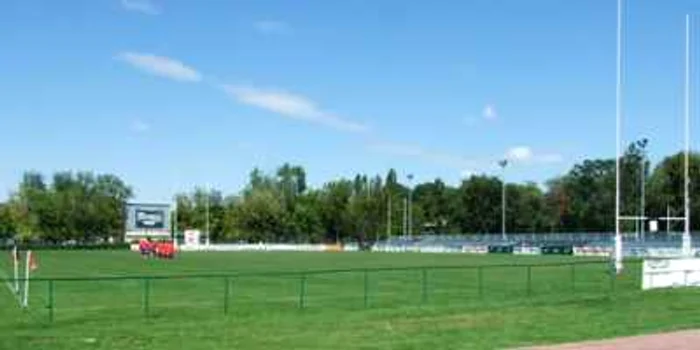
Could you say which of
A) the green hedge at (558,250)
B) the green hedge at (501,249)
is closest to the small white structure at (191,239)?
the green hedge at (501,249)

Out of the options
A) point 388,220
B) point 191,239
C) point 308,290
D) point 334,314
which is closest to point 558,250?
point 191,239

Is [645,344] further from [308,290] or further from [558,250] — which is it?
[558,250]

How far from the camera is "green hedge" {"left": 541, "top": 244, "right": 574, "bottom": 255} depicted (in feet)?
369

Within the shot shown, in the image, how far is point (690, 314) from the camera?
31031 millimetres

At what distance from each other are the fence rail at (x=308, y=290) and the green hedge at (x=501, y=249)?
63.2 m

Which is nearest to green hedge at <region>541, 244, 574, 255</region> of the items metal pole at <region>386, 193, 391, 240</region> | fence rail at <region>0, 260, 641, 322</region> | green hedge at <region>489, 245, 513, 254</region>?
green hedge at <region>489, 245, 513, 254</region>

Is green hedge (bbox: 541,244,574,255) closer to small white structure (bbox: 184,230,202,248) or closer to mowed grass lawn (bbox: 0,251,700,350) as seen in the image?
small white structure (bbox: 184,230,202,248)

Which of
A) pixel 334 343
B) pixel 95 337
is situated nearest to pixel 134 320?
pixel 95 337

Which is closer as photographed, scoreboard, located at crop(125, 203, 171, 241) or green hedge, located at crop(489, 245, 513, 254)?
green hedge, located at crop(489, 245, 513, 254)

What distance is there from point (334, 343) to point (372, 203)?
17268 cm

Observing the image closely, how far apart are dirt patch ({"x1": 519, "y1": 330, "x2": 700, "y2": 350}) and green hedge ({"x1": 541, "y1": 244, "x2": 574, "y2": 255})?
289 ft

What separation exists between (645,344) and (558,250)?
9391 cm

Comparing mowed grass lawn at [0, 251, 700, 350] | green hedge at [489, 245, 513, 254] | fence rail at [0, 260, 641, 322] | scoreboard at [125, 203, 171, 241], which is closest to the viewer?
mowed grass lawn at [0, 251, 700, 350]

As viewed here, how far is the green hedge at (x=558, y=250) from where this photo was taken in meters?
112
